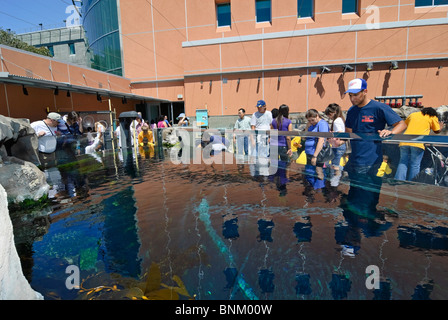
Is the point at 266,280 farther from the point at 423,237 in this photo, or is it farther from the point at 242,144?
the point at 242,144

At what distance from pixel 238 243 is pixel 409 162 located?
8.44 ft

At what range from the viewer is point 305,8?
1933cm

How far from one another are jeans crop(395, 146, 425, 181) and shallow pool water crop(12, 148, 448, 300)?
0.74 feet

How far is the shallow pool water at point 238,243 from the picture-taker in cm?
215

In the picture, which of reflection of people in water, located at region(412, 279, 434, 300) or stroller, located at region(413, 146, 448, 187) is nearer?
reflection of people in water, located at region(412, 279, 434, 300)

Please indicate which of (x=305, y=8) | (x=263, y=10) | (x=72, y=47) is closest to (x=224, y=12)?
(x=263, y=10)

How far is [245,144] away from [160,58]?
713 inches

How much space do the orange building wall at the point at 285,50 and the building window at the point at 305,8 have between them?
455 mm

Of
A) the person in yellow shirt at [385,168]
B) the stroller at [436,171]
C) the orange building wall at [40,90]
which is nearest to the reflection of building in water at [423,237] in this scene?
the stroller at [436,171]

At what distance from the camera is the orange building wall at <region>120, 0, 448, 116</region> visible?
1733 centimetres

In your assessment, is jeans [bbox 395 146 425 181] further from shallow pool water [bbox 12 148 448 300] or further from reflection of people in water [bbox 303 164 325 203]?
reflection of people in water [bbox 303 164 325 203]

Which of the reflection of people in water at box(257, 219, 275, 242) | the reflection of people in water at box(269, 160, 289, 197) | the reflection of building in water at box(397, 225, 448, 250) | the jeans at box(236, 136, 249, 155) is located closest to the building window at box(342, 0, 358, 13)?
the jeans at box(236, 136, 249, 155)

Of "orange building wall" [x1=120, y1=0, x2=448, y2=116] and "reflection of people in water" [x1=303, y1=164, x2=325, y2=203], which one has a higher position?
"orange building wall" [x1=120, y1=0, x2=448, y2=116]

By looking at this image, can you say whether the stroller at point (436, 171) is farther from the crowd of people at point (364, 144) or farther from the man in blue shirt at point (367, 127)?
the man in blue shirt at point (367, 127)
